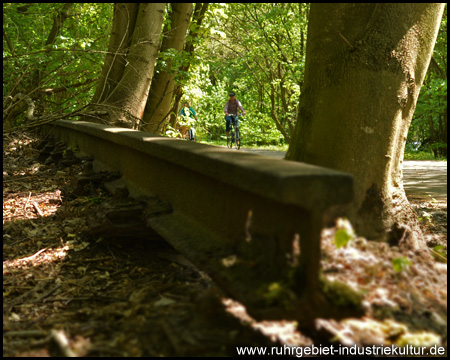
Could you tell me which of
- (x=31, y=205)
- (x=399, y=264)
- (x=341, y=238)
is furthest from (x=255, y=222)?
(x=31, y=205)

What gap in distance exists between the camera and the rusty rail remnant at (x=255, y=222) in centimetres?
178

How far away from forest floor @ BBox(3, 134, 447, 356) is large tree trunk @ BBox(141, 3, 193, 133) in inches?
230

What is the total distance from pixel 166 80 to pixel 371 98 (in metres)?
7.12

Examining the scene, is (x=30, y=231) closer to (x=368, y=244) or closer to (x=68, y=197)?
(x=68, y=197)

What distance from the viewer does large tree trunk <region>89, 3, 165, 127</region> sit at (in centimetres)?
743

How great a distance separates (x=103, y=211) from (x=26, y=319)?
1.07 metres

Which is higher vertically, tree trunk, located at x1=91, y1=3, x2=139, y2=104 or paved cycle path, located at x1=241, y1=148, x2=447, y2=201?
tree trunk, located at x1=91, y1=3, x2=139, y2=104

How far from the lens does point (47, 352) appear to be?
6.49ft

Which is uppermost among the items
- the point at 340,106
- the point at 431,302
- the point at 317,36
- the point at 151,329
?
the point at 317,36

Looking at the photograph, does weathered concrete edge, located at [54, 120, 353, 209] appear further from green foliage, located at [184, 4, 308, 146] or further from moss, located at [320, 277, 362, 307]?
green foliage, located at [184, 4, 308, 146]

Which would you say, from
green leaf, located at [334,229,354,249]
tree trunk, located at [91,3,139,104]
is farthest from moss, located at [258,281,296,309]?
tree trunk, located at [91,3,139,104]

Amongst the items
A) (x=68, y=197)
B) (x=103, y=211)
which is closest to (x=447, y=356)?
(x=103, y=211)

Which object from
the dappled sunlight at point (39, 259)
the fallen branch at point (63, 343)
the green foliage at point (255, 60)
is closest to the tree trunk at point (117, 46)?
the green foliage at point (255, 60)

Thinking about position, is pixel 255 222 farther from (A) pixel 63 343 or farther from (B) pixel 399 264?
(A) pixel 63 343
